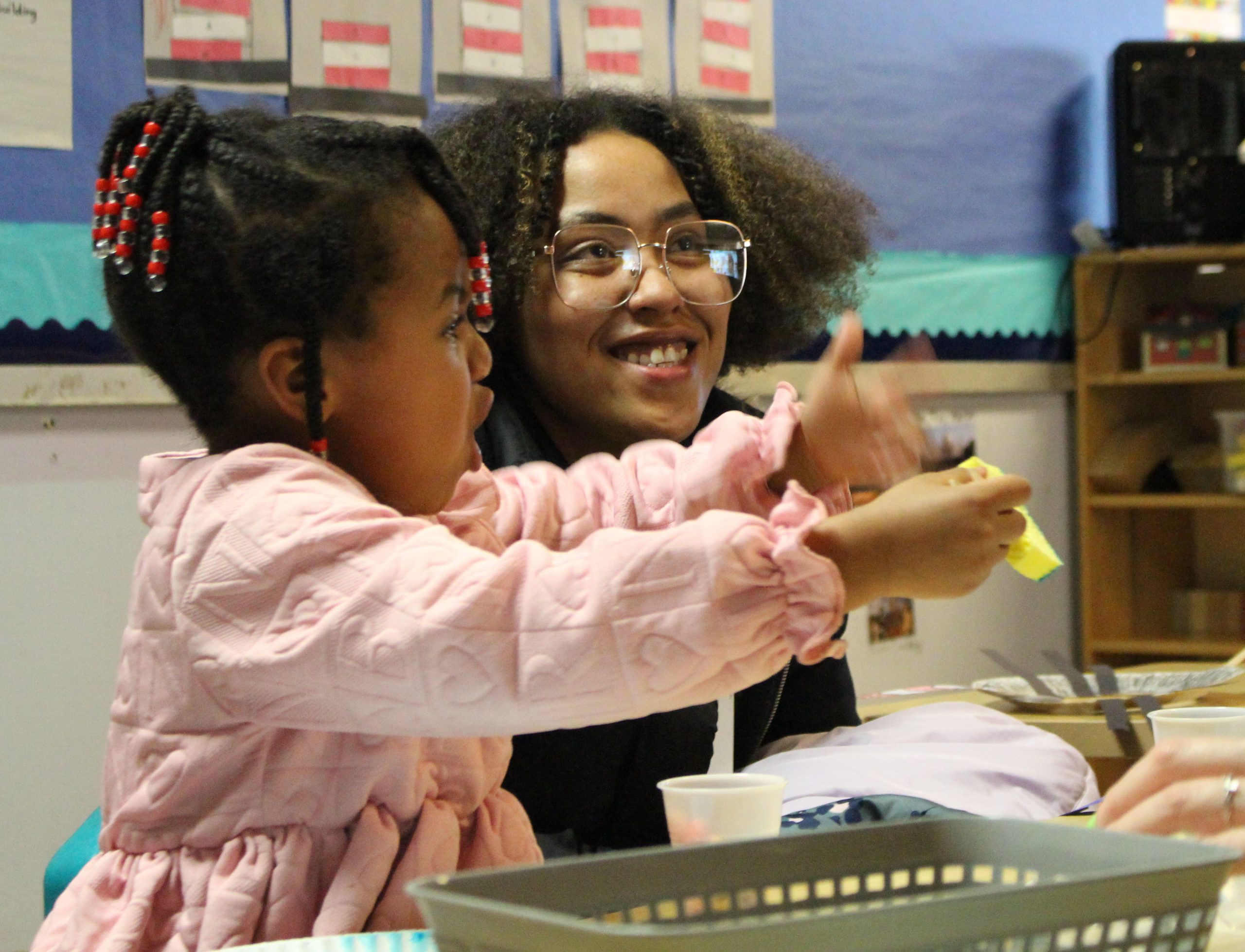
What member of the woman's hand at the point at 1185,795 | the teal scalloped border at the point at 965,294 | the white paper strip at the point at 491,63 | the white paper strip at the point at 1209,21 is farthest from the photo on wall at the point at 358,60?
the white paper strip at the point at 1209,21

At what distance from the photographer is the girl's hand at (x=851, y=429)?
964mm

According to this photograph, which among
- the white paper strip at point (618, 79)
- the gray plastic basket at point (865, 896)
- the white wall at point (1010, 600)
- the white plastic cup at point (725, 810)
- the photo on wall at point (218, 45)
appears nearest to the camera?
the gray plastic basket at point (865, 896)

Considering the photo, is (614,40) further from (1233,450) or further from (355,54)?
(1233,450)

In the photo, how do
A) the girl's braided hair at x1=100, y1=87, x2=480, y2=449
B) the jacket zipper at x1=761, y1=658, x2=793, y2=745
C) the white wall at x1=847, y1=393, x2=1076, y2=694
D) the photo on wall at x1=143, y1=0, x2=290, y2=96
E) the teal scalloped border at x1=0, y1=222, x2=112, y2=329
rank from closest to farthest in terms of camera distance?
the girl's braided hair at x1=100, y1=87, x2=480, y2=449
the jacket zipper at x1=761, y1=658, x2=793, y2=745
the teal scalloped border at x1=0, y1=222, x2=112, y2=329
the photo on wall at x1=143, y1=0, x2=290, y2=96
the white wall at x1=847, y1=393, x2=1076, y2=694

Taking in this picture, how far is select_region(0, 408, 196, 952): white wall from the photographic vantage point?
2.24 meters

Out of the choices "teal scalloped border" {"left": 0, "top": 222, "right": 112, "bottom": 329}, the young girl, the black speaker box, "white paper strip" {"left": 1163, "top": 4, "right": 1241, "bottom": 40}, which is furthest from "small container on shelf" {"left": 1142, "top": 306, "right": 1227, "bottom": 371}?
the young girl

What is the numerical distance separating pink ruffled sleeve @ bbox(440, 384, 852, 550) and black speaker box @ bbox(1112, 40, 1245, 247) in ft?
8.98

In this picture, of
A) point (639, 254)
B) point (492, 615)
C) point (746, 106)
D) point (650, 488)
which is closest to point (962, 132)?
point (746, 106)

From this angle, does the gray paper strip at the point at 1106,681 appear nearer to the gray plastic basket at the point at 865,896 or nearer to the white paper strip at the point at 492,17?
the gray plastic basket at the point at 865,896

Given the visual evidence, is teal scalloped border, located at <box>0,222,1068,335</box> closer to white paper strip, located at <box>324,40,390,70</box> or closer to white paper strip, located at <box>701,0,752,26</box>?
white paper strip, located at <box>701,0,752,26</box>

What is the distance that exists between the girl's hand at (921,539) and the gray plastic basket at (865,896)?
16 centimetres

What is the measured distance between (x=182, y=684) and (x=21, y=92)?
173 centimetres

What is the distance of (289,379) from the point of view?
0.93 m

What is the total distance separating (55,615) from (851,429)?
5.63ft
